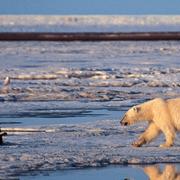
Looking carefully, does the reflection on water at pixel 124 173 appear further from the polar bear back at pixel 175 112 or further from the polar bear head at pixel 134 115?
the polar bear head at pixel 134 115

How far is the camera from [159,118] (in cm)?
1044

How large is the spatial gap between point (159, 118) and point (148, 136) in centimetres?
29

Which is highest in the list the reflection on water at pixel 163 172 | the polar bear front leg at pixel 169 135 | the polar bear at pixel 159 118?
the polar bear at pixel 159 118

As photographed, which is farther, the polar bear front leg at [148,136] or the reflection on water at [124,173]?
the polar bear front leg at [148,136]

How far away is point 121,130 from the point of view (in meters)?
12.0

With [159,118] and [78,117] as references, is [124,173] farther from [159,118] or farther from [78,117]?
[78,117]

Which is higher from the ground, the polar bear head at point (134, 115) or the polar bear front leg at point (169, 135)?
the polar bear head at point (134, 115)

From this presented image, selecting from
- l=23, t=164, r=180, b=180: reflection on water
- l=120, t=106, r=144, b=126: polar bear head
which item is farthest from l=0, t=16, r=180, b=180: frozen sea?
l=120, t=106, r=144, b=126: polar bear head

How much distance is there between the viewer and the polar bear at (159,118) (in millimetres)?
10273

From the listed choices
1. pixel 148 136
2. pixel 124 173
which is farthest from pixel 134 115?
pixel 124 173

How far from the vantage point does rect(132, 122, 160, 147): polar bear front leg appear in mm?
10336

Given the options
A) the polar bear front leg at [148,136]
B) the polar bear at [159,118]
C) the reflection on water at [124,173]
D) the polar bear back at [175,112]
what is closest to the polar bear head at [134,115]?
the polar bear at [159,118]

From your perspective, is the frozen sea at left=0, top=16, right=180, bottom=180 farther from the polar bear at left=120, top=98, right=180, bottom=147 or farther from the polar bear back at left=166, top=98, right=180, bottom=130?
the polar bear back at left=166, top=98, right=180, bottom=130

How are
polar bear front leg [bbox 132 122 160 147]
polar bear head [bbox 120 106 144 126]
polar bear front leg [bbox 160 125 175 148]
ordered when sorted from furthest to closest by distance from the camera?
polar bear head [bbox 120 106 144 126]
polar bear front leg [bbox 132 122 160 147]
polar bear front leg [bbox 160 125 175 148]
